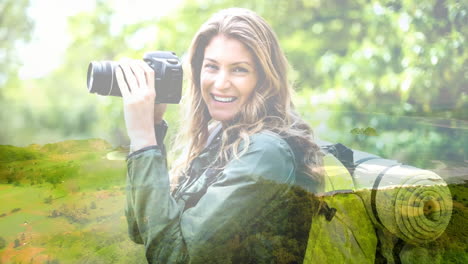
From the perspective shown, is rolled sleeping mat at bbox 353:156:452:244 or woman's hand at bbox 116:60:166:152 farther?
rolled sleeping mat at bbox 353:156:452:244

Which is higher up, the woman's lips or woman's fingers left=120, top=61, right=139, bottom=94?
Result: woman's fingers left=120, top=61, right=139, bottom=94

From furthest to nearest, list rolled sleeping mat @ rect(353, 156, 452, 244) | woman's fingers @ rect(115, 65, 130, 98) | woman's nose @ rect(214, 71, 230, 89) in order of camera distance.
Answer: rolled sleeping mat @ rect(353, 156, 452, 244) → woman's nose @ rect(214, 71, 230, 89) → woman's fingers @ rect(115, 65, 130, 98)

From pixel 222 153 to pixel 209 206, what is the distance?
40cm

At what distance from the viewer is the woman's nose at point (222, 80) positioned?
10.9 ft

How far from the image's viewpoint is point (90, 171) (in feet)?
11.3

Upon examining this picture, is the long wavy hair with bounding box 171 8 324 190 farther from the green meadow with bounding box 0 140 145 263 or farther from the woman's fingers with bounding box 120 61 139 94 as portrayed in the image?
the green meadow with bounding box 0 140 145 263

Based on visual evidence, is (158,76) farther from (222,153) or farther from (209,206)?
(209,206)

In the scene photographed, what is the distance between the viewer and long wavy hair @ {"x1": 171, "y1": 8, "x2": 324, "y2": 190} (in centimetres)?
333

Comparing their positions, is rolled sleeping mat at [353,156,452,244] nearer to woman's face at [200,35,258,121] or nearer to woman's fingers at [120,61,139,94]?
woman's face at [200,35,258,121]

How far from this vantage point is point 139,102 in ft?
10.7

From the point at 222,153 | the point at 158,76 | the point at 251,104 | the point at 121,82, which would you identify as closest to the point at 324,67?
the point at 251,104

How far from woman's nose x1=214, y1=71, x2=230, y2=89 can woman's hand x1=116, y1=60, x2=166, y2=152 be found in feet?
1.42

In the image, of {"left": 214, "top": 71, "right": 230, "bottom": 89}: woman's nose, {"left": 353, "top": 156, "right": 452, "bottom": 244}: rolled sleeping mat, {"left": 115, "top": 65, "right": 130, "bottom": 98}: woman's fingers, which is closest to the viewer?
{"left": 115, "top": 65, "right": 130, "bottom": 98}: woman's fingers

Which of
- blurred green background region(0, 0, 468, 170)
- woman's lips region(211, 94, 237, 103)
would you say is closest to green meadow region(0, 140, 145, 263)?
blurred green background region(0, 0, 468, 170)
